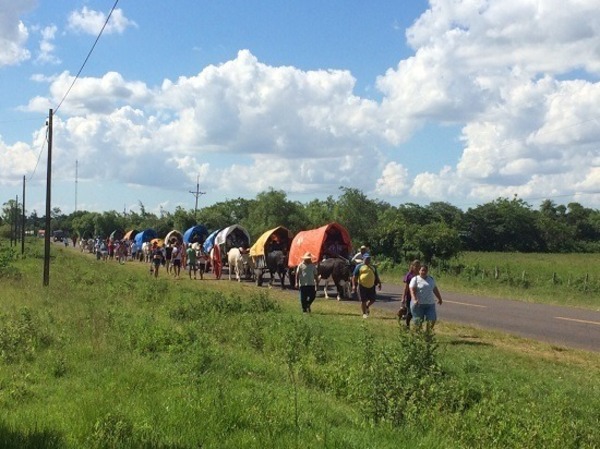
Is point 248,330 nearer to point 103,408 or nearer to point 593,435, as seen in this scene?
point 103,408

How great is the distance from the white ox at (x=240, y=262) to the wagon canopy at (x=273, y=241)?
1910 millimetres

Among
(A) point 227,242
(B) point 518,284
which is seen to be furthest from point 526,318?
(A) point 227,242

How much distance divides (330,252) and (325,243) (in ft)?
1.25

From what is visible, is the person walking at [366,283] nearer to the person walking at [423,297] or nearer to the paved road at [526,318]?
the paved road at [526,318]

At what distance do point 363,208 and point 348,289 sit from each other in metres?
45.1

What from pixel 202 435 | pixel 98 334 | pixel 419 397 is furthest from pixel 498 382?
pixel 98 334

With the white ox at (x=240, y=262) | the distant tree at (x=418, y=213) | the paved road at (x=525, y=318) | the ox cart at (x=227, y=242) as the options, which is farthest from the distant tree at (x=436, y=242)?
the distant tree at (x=418, y=213)

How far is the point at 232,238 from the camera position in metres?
39.6

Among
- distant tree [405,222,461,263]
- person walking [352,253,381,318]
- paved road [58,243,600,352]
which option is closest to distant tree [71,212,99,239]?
distant tree [405,222,461,263]

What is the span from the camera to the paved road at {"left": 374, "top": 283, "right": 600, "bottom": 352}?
645 inches

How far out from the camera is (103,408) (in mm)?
8336

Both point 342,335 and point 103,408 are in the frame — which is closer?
point 103,408

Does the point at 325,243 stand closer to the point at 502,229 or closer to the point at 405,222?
the point at 405,222

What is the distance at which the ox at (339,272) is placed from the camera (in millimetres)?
24641
